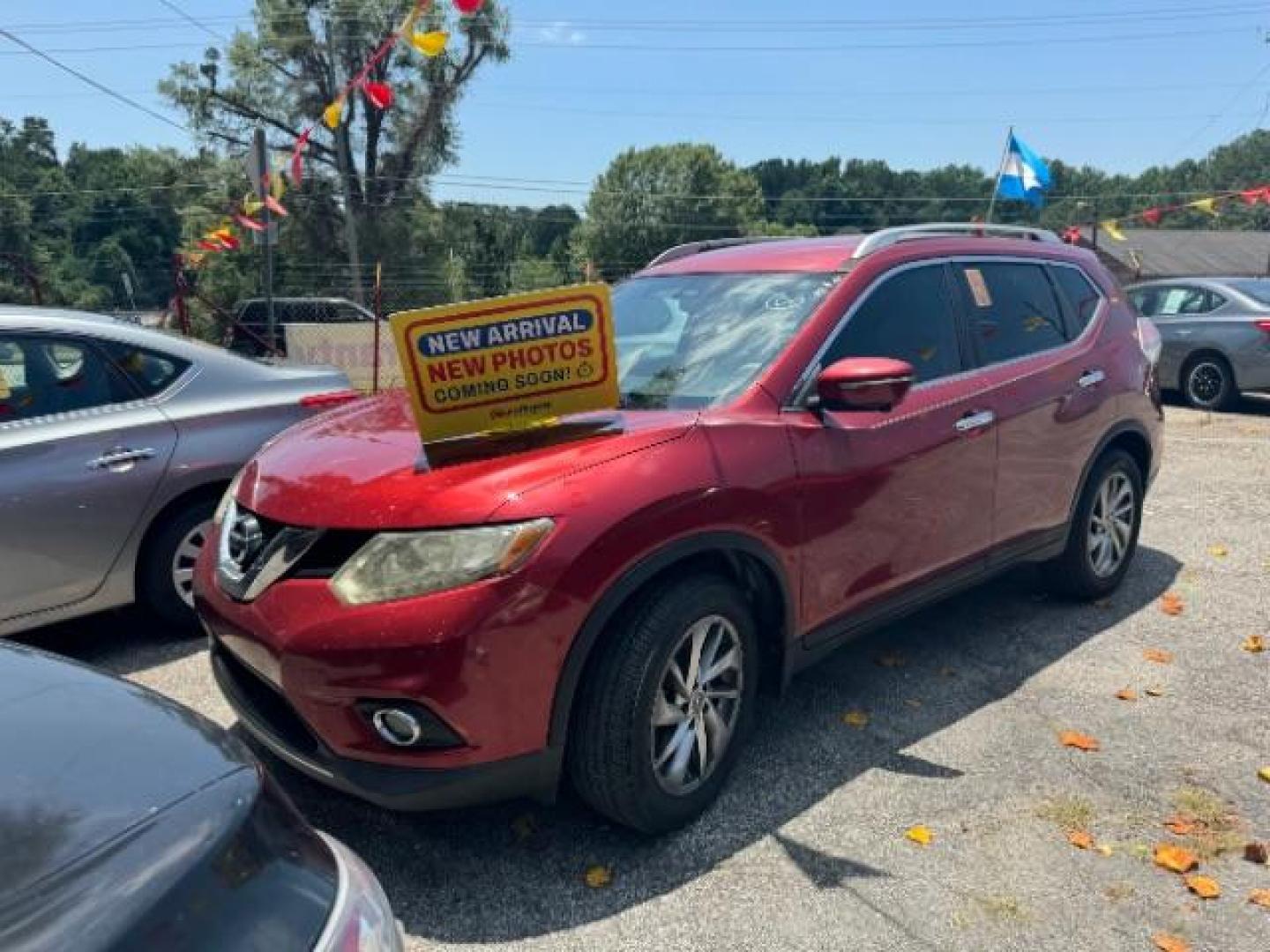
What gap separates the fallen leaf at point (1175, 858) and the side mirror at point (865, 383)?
153 cm

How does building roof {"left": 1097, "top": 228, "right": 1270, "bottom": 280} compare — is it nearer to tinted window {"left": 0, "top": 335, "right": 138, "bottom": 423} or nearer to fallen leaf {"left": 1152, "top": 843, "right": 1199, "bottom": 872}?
fallen leaf {"left": 1152, "top": 843, "right": 1199, "bottom": 872}

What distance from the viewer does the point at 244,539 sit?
2.95m

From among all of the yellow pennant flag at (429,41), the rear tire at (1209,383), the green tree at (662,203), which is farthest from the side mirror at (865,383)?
the green tree at (662,203)

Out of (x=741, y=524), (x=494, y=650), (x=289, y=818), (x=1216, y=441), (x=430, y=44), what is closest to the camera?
(x=289, y=818)

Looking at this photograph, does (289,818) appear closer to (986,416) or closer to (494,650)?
(494,650)

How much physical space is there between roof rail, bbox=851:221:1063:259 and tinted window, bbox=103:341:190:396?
3022 mm

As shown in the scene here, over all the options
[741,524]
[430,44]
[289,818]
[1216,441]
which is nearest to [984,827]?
[741,524]

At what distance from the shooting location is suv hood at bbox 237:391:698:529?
256 cm

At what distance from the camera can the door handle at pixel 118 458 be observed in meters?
4.04

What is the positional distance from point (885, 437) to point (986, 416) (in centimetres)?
68

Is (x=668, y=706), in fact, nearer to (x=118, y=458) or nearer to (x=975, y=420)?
(x=975, y=420)

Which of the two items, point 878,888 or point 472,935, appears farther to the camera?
point 878,888

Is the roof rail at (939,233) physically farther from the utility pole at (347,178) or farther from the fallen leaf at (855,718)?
the utility pole at (347,178)

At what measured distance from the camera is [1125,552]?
4.99 m
